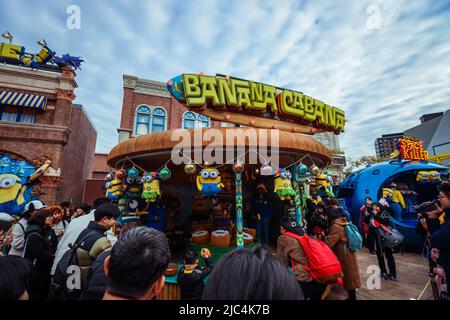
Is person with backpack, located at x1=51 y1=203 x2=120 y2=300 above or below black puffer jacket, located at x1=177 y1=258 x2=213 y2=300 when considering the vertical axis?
above

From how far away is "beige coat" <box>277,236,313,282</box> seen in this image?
2.83 metres

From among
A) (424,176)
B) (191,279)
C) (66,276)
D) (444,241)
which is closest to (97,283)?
(66,276)

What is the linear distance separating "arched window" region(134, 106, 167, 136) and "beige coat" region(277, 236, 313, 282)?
14.6 m

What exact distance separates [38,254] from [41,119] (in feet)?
45.8

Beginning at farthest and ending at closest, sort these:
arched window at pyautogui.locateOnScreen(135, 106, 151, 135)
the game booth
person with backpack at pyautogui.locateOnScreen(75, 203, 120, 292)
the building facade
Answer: the building facade, arched window at pyautogui.locateOnScreen(135, 106, 151, 135), the game booth, person with backpack at pyautogui.locateOnScreen(75, 203, 120, 292)

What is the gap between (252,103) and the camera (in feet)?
19.8

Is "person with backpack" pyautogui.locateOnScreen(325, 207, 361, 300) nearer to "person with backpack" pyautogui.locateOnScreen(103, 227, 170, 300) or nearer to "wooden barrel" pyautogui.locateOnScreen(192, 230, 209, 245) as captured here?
"wooden barrel" pyautogui.locateOnScreen(192, 230, 209, 245)

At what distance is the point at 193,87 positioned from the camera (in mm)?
5453

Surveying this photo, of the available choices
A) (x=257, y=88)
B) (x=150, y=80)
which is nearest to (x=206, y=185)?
(x=257, y=88)

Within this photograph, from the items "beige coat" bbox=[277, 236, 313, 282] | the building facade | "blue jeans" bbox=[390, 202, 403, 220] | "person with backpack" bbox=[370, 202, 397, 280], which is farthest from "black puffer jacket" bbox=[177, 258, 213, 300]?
the building facade

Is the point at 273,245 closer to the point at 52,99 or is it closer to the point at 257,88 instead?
the point at 257,88

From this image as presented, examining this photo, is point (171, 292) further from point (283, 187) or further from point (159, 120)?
point (159, 120)

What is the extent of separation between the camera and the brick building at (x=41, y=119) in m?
11.6

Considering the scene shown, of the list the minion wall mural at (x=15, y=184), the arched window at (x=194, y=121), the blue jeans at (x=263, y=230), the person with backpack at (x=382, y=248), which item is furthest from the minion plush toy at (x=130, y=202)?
the arched window at (x=194, y=121)
